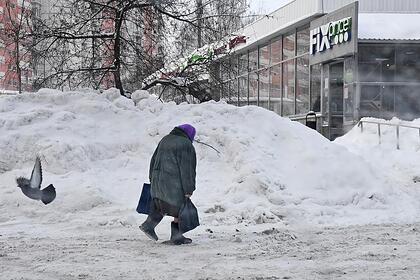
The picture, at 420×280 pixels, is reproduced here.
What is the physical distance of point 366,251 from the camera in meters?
7.22

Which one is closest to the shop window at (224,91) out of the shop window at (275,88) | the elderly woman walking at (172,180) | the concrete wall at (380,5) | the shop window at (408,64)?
the shop window at (408,64)

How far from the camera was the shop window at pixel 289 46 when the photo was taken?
26.7 metres

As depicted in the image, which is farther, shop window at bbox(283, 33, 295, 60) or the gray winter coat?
shop window at bbox(283, 33, 295, 60)

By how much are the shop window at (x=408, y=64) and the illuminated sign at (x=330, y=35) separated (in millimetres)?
2030

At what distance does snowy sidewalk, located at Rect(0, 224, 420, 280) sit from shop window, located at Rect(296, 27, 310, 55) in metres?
17.0

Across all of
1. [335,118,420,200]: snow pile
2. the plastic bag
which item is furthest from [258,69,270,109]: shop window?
the plastic bag

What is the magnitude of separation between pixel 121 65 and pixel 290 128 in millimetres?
5317

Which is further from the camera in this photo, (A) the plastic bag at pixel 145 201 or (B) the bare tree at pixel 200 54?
(B) the bare tree at pixel 200 54

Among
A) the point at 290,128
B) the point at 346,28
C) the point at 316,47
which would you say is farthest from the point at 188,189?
the point at 316,47

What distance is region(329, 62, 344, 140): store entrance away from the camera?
2196cm

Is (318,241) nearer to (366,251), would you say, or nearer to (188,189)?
(366,251)

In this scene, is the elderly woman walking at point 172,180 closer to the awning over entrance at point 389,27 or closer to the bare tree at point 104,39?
the bare tree at point 104,39

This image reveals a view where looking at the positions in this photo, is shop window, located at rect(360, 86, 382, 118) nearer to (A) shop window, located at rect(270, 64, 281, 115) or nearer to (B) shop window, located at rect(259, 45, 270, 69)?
(A) shop window, located at rect(270, 64, 281, 115)

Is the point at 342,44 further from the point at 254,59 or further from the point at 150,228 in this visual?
the point at 150,228
